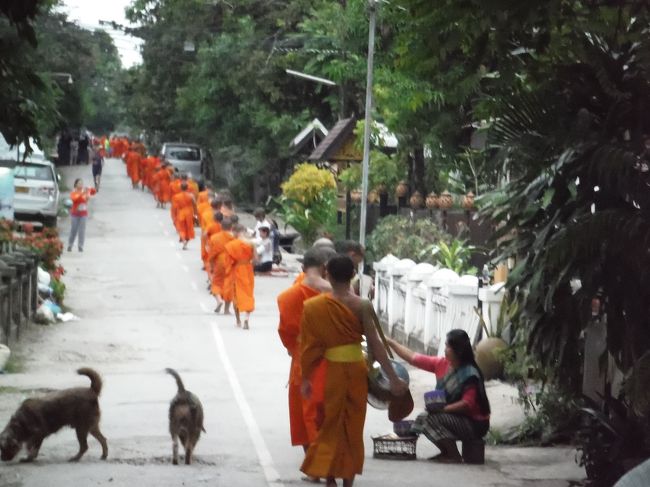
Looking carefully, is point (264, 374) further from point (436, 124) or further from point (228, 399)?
point (436, 124)

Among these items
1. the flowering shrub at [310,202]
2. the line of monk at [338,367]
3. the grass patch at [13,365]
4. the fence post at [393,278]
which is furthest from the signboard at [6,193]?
the line of monk at [338,367]

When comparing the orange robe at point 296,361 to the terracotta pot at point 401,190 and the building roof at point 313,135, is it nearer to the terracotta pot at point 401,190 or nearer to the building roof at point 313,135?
the terracotta pot at point 401,190

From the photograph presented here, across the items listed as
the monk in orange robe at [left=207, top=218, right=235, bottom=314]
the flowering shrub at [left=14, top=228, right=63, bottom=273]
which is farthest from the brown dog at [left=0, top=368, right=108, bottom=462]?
the flowering shrub at [left=14, top=228, right=63, bottom=273]

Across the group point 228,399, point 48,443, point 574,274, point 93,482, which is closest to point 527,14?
point 574,274

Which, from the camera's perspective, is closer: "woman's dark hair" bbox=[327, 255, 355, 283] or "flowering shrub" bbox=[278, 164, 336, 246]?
"woman's dark hair" bbox=[327, 255, 355, 283]

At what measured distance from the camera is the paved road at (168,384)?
11945 millimetres

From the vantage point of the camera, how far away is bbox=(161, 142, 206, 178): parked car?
6350 cm

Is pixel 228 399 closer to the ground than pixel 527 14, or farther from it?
closer to the ground

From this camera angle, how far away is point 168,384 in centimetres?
1844

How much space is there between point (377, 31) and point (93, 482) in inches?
936

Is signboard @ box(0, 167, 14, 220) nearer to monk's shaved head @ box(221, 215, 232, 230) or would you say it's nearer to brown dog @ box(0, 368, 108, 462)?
monk's shaved head @ box(221, 215, 232, 230)

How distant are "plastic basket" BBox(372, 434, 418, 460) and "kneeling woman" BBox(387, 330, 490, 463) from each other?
22 centimetres

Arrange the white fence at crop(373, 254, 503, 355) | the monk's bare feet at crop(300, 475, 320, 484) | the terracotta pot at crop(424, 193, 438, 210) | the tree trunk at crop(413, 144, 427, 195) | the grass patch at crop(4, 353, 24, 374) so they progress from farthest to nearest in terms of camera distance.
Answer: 1. the tree trunk at crop(413, 144, 427, 195)
2. the terracotta pot at crop(424, 193, 438, 210)
3. the grass patch at crop(4, 353, 24, 374)
4. the white fence at crop(373, 254, 503, 355)
5. the monk's bare feet at crop(300, 475, 320, 484)

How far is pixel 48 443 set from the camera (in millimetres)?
13734
